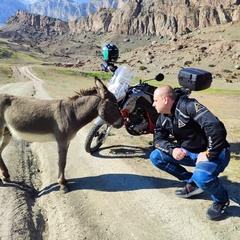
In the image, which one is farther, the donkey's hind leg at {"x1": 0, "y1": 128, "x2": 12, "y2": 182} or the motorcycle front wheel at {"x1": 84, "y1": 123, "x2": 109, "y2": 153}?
the motorcycle front wheel at {"x1": 84, "y1": 123, "x2": 109, "y2": 153}

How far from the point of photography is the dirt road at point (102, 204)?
491 cm

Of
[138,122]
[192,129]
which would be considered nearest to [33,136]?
[138,122]

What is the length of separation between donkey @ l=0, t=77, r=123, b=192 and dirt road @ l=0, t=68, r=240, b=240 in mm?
605

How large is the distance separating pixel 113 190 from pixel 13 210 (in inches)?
84.3

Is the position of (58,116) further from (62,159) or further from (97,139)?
(97,139)

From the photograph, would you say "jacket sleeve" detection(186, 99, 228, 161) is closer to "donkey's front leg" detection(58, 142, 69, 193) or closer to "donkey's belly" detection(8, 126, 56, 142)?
"donkey's front leg" detection(58, 142, 69, 193)

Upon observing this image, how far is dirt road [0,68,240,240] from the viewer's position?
16.1 feet

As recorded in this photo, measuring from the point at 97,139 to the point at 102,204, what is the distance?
10.3ft

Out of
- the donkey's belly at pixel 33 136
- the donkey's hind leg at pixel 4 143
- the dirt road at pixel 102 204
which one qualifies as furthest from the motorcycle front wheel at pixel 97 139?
the donkey's hind leg at pixel 4 143

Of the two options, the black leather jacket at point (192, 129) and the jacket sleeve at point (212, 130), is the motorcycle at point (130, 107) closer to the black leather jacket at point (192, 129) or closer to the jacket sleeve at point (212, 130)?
the black leather jacket at point (192, 129)

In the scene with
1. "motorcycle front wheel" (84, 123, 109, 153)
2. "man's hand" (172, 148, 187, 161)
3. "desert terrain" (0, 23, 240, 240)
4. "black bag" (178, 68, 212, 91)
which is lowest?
"desert terrain" (0, 23, 240, 240)

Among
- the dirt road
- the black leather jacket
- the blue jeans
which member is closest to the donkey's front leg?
the dirt road

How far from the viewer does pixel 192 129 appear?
5086 millimetres

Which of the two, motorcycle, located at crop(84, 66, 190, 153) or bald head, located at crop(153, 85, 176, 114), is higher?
bald head, located at crop(153, 85, 176, 114)
